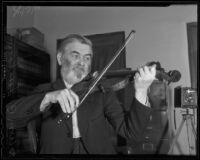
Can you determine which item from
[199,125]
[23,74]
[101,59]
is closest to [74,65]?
[101,59]

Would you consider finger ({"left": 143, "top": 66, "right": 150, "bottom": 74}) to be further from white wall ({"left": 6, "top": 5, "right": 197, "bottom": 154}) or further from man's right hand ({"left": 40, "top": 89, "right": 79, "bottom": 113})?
man's right hand ({"left": 40, "top": 89, "right": 79, "bottom": 113})

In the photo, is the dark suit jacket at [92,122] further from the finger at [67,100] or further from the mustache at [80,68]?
the mustache at [80,68]

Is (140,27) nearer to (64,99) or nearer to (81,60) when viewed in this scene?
(81,60)

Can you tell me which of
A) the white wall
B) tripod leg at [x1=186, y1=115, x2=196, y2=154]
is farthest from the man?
tripod leg at [x1=186, y1=115, x2=196, y2=154]

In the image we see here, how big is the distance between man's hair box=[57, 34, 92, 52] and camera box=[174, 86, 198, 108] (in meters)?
0.59

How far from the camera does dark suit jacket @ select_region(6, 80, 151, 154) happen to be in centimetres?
188

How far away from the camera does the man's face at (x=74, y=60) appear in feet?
6.34

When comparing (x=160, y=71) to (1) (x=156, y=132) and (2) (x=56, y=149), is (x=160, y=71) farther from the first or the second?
(2) (x=56, y=149)

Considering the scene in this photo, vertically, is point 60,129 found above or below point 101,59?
below

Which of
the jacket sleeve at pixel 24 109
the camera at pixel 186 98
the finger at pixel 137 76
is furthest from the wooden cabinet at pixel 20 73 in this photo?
the camera at pixel 186 98

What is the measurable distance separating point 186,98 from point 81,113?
0.60 meters

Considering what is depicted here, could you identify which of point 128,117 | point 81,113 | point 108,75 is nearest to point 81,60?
point 108,75
